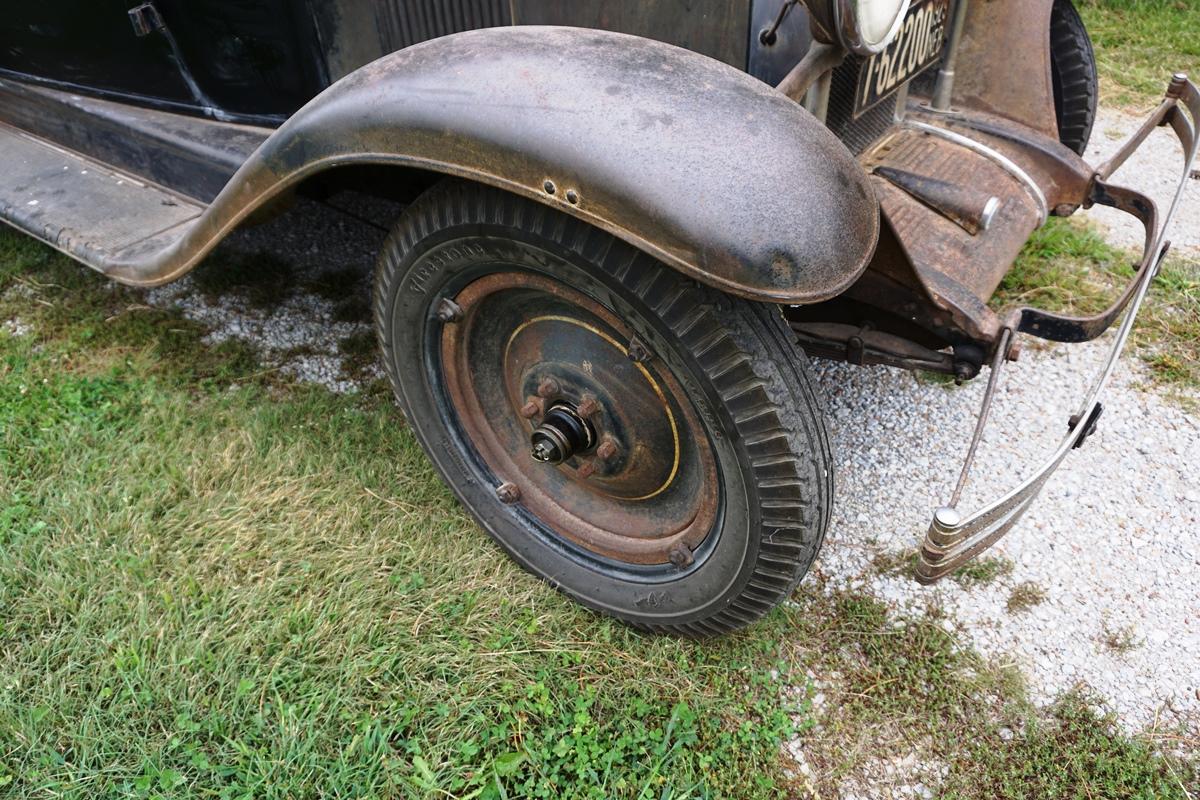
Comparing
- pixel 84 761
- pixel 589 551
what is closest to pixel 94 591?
pixel 84 761

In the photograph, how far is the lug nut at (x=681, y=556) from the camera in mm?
1681

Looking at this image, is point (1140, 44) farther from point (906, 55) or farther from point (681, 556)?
point (681, 556)

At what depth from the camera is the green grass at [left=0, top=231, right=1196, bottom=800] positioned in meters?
1.62

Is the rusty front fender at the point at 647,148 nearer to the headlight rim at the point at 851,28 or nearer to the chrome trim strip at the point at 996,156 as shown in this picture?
the headlight rim at the point at 851,28

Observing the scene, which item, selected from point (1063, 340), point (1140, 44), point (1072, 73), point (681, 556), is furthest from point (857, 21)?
point (1140, 44)

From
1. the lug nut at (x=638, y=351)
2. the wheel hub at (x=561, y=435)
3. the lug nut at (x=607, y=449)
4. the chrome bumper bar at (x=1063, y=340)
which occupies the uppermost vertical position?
the lug nut at (x=638, y=351)

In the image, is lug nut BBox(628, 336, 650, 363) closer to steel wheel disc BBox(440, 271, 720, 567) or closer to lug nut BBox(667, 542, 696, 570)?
steel wheel disc BBox(440, 271, 720, 567)

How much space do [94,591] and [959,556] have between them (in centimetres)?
175

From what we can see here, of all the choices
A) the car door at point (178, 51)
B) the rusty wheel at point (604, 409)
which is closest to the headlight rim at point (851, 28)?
the rusty wheel at point (604, 409)

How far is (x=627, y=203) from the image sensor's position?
1236mm

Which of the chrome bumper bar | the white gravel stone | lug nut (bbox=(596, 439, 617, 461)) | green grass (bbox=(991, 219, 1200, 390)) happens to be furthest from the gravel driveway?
lug nut (bbox=(596, 439, 617, 461))

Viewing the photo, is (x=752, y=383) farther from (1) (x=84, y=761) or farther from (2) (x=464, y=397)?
(1) (x=84, y=761)

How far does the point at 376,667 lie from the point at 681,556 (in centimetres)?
66

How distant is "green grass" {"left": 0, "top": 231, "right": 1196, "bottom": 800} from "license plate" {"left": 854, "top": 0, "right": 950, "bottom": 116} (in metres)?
1.11
